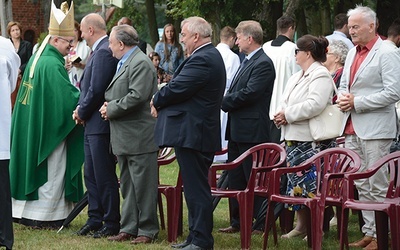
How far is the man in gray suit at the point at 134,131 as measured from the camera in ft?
31.7

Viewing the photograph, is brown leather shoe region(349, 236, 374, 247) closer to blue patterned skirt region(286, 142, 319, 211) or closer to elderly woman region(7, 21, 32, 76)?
blue patterned skirt region(286, 142, 319, 211)

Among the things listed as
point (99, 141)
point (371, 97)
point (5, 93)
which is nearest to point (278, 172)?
point (371, 97)

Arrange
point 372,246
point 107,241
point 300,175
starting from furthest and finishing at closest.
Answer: point 107,241
point 300,175
point 372,246

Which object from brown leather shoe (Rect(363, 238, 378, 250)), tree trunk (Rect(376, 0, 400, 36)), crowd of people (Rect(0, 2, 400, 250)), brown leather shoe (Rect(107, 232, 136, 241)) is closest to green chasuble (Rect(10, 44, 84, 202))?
crowd of people (Rect(0, 2, 400, 250))

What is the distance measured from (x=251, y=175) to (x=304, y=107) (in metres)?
0.80

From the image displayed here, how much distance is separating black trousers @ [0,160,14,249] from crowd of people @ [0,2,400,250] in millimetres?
11

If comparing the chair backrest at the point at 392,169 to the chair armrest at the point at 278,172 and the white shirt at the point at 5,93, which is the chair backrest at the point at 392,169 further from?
the white shirt at the point at 5,93

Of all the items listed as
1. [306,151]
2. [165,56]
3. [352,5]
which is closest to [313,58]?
[306,151]

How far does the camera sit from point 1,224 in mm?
8789

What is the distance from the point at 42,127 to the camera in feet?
35.7

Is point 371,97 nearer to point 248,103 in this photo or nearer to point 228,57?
point 248,103

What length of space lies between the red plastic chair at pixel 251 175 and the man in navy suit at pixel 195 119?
1.18ft

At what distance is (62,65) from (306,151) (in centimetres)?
298

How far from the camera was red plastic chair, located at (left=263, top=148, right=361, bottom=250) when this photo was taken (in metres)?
8.62
